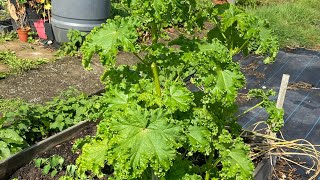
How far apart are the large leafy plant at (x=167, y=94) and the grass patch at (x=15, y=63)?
4.25 m

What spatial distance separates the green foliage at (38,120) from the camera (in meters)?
3.99

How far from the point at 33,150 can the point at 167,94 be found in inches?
79.4

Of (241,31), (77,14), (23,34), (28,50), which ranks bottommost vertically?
(28,50)

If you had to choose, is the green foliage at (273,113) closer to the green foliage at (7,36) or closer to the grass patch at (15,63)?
the grass patch at (15,63)

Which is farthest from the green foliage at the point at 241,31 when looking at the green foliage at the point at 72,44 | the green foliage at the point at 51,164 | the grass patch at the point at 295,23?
the grass patch at the point at 295,23

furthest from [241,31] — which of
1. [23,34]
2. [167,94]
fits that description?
[23,34]

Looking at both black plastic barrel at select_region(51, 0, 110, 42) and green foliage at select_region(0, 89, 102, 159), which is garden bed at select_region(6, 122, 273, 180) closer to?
green foliage at select_region(0, 89, 102, 159)

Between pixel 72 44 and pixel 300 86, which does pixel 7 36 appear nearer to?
pixel 72 44

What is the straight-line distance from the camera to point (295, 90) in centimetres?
641

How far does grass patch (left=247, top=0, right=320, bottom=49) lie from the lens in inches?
359

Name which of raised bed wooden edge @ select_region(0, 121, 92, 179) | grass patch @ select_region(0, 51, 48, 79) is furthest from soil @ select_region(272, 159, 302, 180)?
grass patch @ select_region(0, 51, 48, 79)

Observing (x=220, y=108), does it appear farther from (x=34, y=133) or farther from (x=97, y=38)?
(x=34, y=133)

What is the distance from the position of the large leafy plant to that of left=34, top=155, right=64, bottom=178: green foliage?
105 centimetres

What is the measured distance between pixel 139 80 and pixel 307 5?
10.9m
